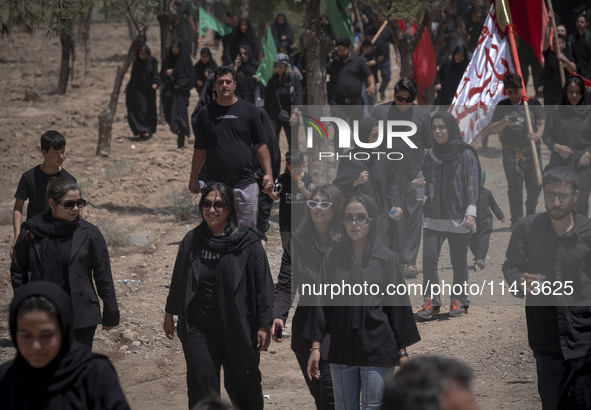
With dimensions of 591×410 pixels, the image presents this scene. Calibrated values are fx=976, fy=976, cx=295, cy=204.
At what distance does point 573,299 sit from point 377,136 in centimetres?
413

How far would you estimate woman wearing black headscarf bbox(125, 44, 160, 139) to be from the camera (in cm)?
1775

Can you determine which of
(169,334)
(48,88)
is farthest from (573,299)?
(48,88)

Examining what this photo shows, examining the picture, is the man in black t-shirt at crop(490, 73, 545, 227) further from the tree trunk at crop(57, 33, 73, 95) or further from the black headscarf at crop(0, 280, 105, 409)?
the tree trunk at crop(57, 33, 73, 95)

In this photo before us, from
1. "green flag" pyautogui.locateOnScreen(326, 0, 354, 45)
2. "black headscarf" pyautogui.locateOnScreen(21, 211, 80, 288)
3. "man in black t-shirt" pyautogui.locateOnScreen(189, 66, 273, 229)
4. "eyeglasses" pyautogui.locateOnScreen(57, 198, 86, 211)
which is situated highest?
"green flag" pyautogui.locateOnScreen(326, 0, 354, 45)

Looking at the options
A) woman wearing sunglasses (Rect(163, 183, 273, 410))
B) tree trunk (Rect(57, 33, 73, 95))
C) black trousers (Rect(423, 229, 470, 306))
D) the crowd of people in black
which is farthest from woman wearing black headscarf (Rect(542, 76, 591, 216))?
tree trunk (Rect(57, 33, 73, 95))

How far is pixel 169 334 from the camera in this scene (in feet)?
19.2

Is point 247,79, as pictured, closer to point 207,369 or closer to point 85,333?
point 85,333

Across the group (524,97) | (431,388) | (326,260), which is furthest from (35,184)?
(524,97)

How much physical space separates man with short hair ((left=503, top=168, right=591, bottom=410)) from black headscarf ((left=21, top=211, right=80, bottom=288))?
2654mm

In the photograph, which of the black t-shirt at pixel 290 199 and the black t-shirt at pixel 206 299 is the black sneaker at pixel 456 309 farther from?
the black t-shirt at pixel 206 299

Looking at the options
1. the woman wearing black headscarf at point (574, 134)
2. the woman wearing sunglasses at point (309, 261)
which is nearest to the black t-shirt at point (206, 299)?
the woman wearing sunglasses at point (309, 261)

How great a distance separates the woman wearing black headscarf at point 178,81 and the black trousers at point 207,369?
451 inches

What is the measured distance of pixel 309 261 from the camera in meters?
5.82

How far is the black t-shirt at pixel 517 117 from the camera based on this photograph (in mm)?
10453
